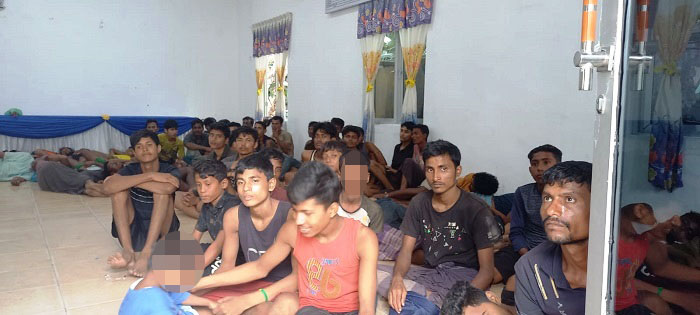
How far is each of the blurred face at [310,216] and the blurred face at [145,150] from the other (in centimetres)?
179

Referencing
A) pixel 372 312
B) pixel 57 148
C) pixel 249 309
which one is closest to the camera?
pixel 372 312

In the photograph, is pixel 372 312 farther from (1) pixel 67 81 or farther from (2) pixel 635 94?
(1) pixel 67 81

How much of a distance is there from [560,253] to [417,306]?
739mm

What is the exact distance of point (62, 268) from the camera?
2.97 meters

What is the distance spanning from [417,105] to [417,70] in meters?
0.38

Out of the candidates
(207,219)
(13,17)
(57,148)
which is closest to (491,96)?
(207,219)

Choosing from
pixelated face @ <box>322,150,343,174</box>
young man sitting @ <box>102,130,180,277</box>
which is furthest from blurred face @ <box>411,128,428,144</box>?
young man sitting @ <box>102,130,180,277</box>

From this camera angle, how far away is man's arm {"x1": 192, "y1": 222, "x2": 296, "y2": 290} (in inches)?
78.3

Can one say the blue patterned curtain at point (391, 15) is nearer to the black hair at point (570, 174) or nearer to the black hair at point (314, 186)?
the black hair at point (314, 186)

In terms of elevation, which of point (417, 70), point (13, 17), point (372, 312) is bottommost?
point (372, 312)

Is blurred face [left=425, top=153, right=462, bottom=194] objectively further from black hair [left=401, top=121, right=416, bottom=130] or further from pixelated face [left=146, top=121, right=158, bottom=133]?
pixelated face [left=146, top=121, right=158, bottom=133]

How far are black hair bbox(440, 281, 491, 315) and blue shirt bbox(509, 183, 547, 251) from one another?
1.08m

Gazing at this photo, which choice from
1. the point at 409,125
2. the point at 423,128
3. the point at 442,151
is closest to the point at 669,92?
the point at 442,151

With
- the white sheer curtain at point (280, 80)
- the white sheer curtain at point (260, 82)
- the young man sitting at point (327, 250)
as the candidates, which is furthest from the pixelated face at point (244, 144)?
the white sheer curtain at point (260, 82)
